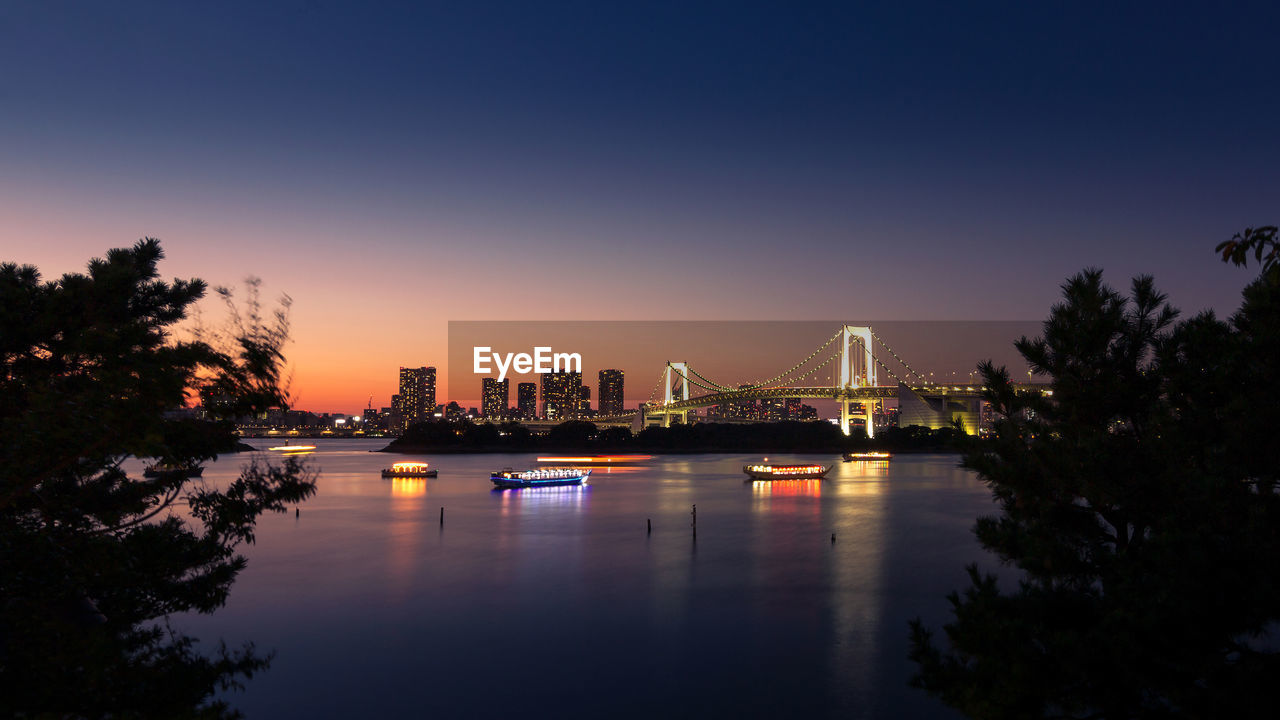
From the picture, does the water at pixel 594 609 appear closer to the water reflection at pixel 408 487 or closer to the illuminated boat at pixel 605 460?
the water reflection at pixel 408 487

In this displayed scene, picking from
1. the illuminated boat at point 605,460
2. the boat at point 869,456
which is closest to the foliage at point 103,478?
the illuminated boat at point 605,460

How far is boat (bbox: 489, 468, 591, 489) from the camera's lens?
5775cm

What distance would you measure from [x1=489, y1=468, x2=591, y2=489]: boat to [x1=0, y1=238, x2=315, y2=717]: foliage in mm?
50315

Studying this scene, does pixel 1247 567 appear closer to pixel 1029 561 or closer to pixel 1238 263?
pixel 1029 561

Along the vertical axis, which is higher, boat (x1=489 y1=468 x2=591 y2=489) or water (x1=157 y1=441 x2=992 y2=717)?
boat (x1=489 y1=468 x2=591 y2=489)

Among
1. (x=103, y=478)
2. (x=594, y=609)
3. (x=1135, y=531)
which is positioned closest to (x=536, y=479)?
(x=594, y=609)

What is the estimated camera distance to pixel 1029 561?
→ 21.5ft

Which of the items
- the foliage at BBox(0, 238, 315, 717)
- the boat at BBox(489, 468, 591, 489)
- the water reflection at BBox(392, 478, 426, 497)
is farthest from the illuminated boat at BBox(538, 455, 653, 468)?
the foliage at BBox(0, 238, 315, 717)

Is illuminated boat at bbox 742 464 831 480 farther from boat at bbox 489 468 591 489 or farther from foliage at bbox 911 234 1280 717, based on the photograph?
foliage at bbox 911 234 1280 717

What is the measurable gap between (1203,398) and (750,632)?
12940 mm

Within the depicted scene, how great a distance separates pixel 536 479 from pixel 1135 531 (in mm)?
53280

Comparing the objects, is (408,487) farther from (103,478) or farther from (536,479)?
(103,478)

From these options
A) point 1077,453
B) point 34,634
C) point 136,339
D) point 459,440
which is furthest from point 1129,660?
point 459,440

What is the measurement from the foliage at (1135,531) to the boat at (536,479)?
168 feet
